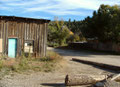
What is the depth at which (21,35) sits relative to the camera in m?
17.1

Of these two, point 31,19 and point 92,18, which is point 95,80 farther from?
point 92,18

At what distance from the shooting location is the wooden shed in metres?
16.6

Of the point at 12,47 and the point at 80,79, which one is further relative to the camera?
the point at 12,47

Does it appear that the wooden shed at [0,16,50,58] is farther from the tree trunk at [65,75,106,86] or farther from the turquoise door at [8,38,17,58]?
the tree trunk at [65,75,106,86]

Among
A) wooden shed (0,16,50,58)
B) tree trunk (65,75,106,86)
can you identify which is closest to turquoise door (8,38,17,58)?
wooden shed (0,16,50,58)

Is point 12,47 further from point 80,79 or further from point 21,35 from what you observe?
point 80,79

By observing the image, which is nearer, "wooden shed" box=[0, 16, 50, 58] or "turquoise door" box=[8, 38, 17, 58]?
"wooden shed" box=[0, 16, 50, 58]

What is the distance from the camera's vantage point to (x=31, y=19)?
57.2 ft

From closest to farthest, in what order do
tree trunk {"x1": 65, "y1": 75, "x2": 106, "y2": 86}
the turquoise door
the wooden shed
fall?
tree trunk {"x1": 65, "y1": 75, "x2": 106, "y2": 86} < the wooden shed < the turquoise door

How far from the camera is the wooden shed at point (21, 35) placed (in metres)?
16.6

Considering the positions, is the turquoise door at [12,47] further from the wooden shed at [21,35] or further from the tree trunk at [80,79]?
the tree trunk at [80,79]

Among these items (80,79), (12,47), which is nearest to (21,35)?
(12,47)

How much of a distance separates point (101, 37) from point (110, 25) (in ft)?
10.5

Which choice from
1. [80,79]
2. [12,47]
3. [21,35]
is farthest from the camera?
[21,35]
